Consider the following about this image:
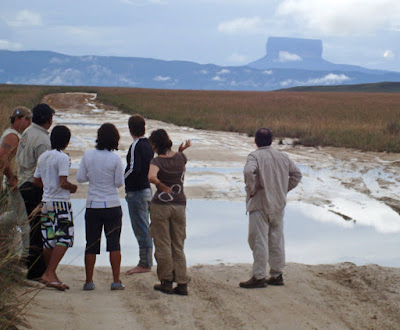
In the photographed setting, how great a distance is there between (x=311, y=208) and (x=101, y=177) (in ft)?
20.0

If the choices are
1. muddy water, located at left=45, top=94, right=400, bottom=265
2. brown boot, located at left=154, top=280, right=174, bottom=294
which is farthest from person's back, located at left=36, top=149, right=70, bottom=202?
muddy water, located at left=45, top=94, right=400, bottom=265

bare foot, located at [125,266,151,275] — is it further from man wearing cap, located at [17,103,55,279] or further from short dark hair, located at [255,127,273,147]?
short dark hair, located at [255,127,273,147]

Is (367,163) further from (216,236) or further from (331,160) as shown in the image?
(216,236)

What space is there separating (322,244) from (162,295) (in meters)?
3.53

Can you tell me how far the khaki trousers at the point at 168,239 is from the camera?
19.7 ft

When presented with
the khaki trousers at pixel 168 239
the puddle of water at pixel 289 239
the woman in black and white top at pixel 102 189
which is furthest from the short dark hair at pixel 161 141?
the puddle of water at pixel 289 239

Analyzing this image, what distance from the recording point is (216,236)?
9.12 meters

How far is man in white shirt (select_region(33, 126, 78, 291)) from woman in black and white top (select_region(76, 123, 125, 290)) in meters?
0.17

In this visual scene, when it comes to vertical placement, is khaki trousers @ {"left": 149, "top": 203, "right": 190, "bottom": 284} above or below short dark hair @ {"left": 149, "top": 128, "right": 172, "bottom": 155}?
below

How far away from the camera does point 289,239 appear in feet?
29.9

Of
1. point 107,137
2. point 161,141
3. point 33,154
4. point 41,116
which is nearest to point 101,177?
point 107,137

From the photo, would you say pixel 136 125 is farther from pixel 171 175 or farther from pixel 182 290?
pixel 182 290

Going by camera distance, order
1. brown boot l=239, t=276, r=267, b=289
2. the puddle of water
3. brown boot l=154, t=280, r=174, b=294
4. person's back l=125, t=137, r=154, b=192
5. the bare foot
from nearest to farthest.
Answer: brown boot l=154, t=280, r=174, b=294, brown boot l=239, t=276, r=267, b=289, person's back l=125, t=137, r=154, b=192, the bare foot, the puddle of water

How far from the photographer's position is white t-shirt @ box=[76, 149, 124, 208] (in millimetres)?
5973
